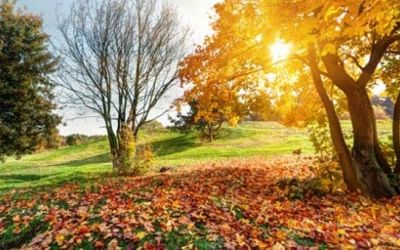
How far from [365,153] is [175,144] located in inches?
1431

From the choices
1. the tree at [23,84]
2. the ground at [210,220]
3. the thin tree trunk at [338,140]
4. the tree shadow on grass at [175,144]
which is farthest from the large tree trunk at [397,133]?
the tree shadow on grass at [175,144]

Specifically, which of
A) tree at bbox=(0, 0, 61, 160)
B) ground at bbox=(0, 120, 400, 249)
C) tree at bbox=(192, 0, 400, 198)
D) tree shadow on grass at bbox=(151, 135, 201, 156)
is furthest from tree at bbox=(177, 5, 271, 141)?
tree shadow on grass at bbox=(151, 135, 201, 156)

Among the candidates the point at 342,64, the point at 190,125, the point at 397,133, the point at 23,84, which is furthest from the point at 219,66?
the point at 190,125

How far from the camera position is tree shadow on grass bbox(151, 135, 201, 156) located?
1619 inches

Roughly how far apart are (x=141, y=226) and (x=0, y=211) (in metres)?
4.26

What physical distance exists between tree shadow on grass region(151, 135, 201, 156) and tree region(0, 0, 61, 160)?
58.7 ft

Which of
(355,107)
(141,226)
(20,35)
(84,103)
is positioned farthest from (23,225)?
(20,35)

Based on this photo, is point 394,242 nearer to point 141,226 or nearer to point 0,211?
point 141,226

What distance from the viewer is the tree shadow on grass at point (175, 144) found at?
135 feet

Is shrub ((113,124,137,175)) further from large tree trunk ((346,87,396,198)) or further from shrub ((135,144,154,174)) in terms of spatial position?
large tree trunk ((346,87,396,198))

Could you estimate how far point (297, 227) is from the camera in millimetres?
6344

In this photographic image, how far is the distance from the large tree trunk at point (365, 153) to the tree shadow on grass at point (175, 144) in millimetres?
30286

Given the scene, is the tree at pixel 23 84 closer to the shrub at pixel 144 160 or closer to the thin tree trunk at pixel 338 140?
the shrub at pixel 144 160

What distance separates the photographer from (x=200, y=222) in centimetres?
630
